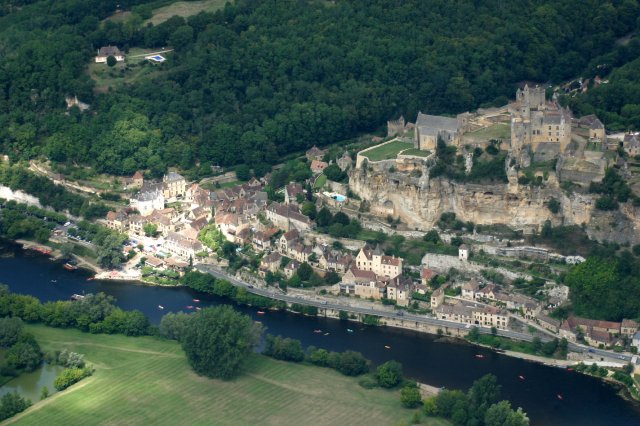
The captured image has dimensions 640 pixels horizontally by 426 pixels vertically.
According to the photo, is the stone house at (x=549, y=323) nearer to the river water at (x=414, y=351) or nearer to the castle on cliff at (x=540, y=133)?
the river water at (x=414, y=351)

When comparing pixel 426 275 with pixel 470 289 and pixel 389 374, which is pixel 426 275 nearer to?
pixel 470 289

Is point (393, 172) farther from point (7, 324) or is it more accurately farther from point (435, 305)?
point (7, 324)

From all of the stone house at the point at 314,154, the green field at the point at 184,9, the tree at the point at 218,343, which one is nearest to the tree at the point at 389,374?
the tree at the point at 218,343

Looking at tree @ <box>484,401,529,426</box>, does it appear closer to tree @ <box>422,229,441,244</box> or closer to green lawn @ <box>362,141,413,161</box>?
tree @ <box>422,229,441,244</box>

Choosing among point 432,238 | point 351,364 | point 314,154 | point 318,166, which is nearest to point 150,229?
point 318,166

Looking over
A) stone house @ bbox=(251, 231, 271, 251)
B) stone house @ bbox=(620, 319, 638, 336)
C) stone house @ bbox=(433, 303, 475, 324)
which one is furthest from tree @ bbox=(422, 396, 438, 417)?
stone house @ bbox=(251, 231, 271, 251)

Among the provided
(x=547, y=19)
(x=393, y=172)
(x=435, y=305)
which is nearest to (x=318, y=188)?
(x=393, y=172)
